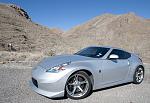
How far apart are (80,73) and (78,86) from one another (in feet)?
1.11

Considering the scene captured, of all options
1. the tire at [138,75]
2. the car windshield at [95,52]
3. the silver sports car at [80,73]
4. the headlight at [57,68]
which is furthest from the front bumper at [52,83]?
the tire at [138,75]

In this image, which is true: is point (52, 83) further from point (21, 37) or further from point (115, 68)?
point (21, 37)

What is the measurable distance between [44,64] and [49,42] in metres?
30.7

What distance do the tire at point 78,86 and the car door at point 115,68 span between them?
0.61 metres

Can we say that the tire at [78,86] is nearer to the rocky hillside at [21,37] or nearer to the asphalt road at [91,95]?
the asphalt road at [91,95]

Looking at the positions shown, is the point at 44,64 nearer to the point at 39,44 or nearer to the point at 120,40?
the point at 39,44

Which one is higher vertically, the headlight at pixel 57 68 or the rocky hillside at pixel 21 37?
the rocky hillside at pixel 21 37

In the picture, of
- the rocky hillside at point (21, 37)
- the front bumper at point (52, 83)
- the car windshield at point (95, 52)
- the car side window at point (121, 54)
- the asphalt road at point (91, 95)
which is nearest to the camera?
the front bumper at point (52, 83)

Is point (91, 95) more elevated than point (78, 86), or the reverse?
point (78, 86)

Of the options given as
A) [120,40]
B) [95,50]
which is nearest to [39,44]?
[95,50]

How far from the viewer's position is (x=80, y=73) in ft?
20.4

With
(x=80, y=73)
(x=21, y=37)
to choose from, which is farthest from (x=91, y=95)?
(x=21, y=37)

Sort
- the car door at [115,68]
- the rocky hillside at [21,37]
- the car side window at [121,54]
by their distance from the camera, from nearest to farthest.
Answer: the car door at [115,68], the car side window at [121,54], the rocky hillside at [21,37]

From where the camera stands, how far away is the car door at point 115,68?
677cm
